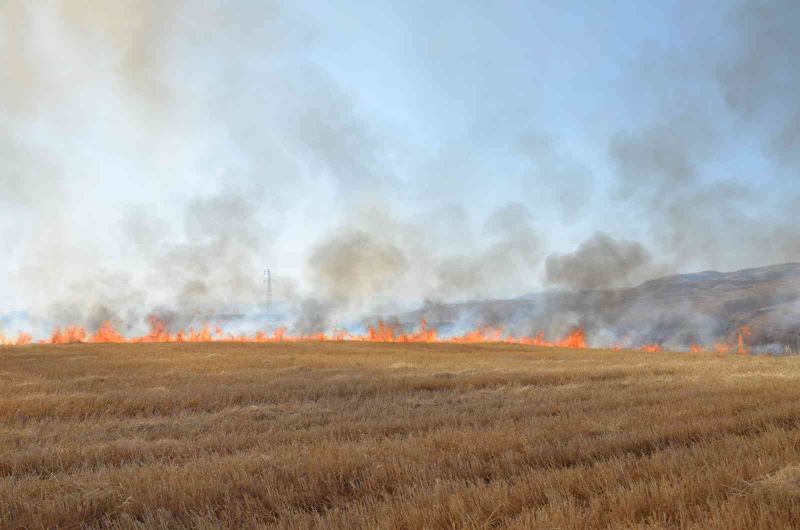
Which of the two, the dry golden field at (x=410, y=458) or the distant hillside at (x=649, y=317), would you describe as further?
the distant hillside at (x=649, y=317)

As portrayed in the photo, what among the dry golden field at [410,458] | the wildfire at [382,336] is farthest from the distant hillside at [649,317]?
the dry golden field at [410,458]

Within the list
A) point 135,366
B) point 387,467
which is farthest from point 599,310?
point 387,467

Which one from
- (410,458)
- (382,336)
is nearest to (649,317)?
(382,336)

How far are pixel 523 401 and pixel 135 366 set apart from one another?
61.1 feet

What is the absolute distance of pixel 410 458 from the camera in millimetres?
6723

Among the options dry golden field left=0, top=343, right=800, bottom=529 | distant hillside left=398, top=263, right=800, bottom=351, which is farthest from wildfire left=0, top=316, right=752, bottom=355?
dry golden field left=0, top=343, right=800, bottom=529

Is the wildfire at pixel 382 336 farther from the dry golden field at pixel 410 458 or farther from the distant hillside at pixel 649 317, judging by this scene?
the dry golden field at pixel 410 458

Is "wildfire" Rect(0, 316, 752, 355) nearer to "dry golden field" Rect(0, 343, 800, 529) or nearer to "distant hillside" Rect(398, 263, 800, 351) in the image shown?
"distant hillside" Rect(398, 263, 800, 351)

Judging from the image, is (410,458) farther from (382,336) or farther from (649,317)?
(649,317)

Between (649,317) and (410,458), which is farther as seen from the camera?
(649,317)

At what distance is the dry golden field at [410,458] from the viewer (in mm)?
4547

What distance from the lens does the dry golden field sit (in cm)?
455

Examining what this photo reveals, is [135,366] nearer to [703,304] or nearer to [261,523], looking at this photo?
[261,523]

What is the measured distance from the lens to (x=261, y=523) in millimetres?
4754
